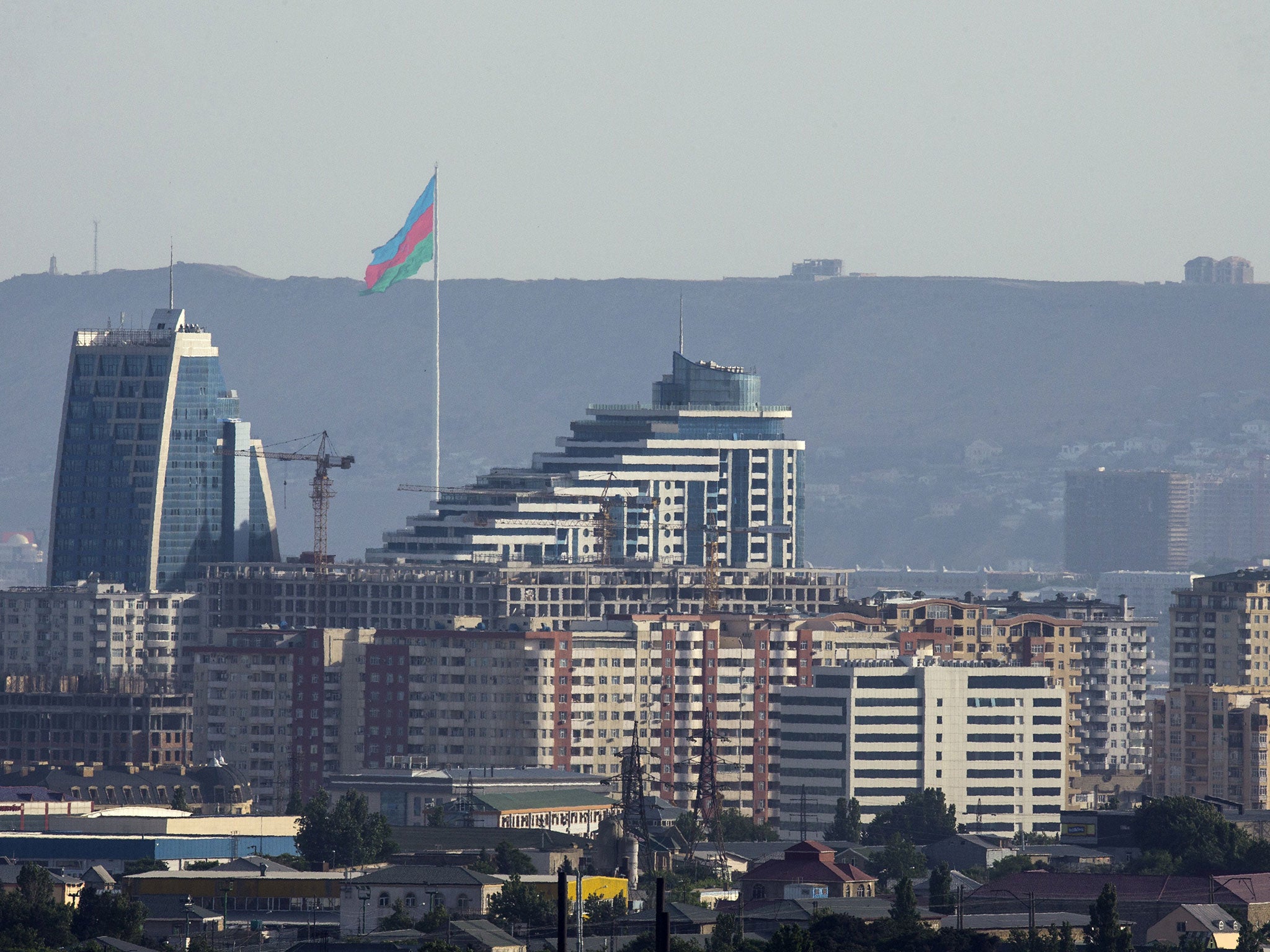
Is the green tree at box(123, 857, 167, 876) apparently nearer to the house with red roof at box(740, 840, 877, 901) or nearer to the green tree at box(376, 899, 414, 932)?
the green tree at box(376, 899, 414, 932)

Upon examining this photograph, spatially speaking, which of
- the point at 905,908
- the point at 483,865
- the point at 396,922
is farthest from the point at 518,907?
the point at 483,865

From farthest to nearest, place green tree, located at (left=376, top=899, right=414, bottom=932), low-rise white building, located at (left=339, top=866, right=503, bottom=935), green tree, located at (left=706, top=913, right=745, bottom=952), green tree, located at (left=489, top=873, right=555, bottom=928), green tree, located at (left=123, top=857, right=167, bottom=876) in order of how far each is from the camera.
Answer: green tree, located at (left=123, top=857, right=167, bottom=876), low-rise white building, located at (left=339, top=866, right=503, bottom=935), green tree, located at (left=489, top=873, right=555, bottom=928), green tree, located at (left=376, top=899, right=414, bottom=932), green tree, located at (left=706, top=913, right=745, bottom=952)

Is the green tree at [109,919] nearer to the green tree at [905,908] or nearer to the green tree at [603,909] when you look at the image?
the green tree at [603,909]

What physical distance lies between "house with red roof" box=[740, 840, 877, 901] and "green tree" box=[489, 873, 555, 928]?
16.3 meters

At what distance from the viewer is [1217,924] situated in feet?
575

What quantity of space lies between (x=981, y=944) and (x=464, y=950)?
69.5ft

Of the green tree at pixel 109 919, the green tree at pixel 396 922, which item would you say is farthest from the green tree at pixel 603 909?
the green tree at pixel 109 919

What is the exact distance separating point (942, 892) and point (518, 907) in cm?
2290

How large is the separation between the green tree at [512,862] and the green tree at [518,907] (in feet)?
46.2

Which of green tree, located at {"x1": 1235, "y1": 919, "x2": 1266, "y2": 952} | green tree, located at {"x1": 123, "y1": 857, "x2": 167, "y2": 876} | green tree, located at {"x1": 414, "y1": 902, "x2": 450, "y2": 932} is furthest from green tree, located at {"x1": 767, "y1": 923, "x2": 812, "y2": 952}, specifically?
green tree, located at {"x1": 123, "y1": 857, "x2": 167, "y2": 876}

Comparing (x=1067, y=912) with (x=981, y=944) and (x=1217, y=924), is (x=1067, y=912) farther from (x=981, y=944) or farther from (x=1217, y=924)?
(x=981, y=944)

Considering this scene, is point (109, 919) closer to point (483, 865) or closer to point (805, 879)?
point (483, 865)

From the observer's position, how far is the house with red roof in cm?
19012

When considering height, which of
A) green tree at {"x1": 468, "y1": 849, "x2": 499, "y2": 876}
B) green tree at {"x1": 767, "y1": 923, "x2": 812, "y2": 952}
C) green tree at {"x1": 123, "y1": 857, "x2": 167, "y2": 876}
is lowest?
green tree at {"x1": 767, "y1": 923, "x2": 812, "y2": 952}
